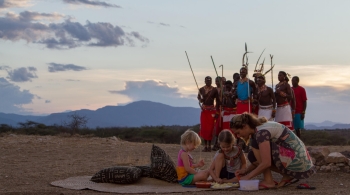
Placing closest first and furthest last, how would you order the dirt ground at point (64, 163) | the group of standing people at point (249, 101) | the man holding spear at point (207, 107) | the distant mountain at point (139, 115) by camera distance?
1. the dirt ground at point (64, 163)
2. the group of standing people at point (249, 101)
3. the man holding spear at point (207, 107)
4. the distant mountain at point (139, 115)

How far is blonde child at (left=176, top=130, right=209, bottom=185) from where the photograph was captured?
759 cm

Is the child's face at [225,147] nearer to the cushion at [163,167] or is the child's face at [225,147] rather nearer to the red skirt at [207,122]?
the cushion at [163,167]

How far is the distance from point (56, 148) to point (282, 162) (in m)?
8.61

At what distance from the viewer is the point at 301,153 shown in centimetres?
713

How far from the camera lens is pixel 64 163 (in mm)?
10977

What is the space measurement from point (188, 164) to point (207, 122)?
550 centimetres

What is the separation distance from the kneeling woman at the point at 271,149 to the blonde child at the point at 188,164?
2.23 ft

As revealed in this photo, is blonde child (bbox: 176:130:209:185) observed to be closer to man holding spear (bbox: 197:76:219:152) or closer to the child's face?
the child's face

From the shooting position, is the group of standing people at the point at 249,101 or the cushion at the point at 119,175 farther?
the group of standing people at the point at 249,101

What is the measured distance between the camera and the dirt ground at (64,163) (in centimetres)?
752

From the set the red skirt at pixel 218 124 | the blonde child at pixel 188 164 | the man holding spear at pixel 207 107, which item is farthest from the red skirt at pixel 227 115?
the blonde child at pixel 188 164

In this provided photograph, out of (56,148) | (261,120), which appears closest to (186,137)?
(261,120)

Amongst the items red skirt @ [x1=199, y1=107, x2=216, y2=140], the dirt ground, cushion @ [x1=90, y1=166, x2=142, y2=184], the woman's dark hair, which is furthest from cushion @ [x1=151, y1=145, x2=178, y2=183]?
red skirt @ [x1=199, y1=107, x2=216, y2=140]

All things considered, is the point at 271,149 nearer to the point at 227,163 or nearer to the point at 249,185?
the point at 249,185
